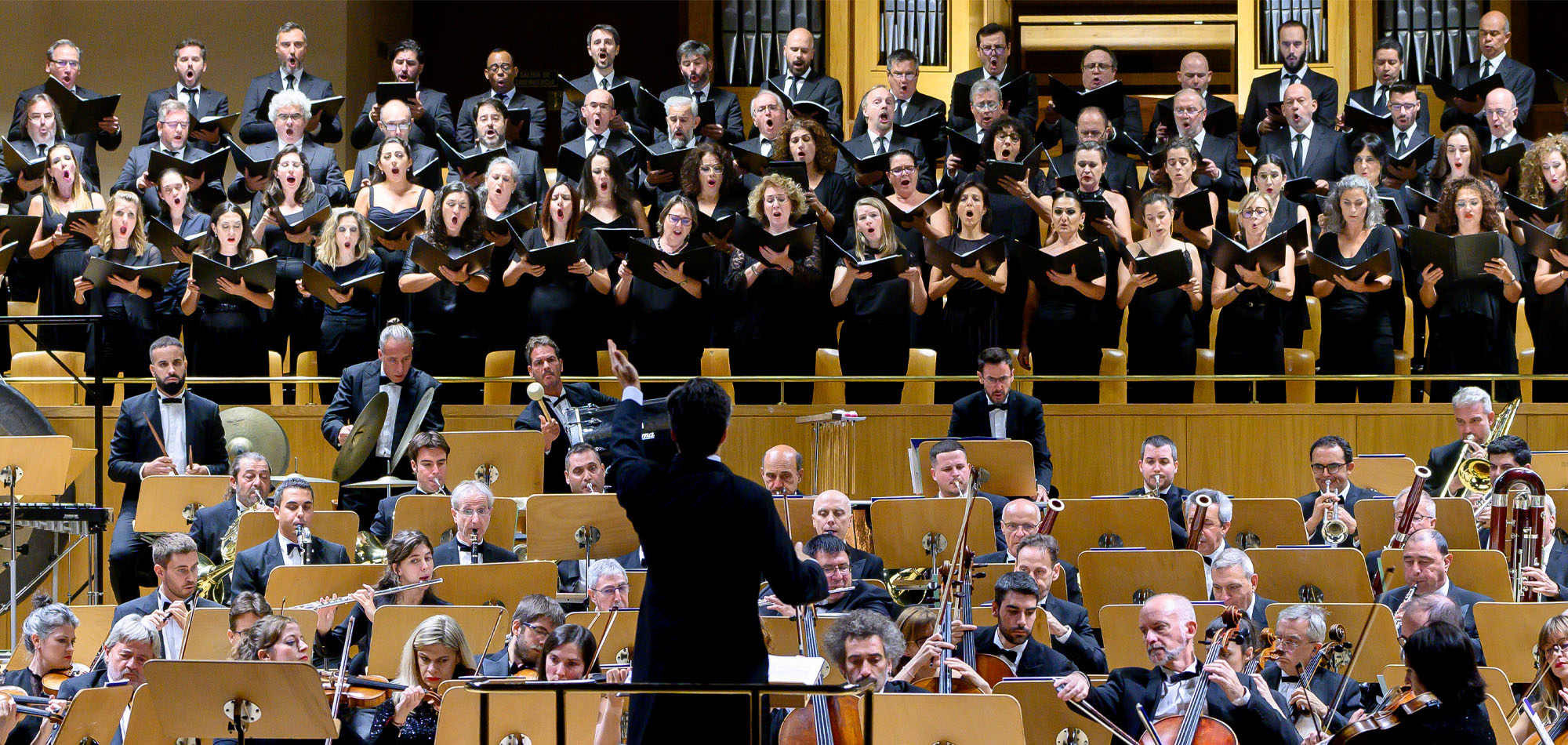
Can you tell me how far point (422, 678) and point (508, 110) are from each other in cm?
390

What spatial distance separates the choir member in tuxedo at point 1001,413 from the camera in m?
6.07

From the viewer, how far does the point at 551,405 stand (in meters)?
6.15

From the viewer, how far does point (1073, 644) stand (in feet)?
15.4

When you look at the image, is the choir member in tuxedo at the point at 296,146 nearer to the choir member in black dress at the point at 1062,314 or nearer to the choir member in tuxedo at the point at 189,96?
the choir member in tuxedo at the point at 189,96

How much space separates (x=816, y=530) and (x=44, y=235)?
3474 millimetres

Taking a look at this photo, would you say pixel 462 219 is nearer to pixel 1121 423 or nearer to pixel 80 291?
pixel 80 291

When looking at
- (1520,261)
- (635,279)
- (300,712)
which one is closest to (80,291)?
(635,279)

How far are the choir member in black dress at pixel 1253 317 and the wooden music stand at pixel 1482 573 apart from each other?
1770 mm

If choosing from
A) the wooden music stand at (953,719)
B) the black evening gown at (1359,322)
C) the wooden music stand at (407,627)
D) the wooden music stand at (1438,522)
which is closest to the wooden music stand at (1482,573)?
the wooden music stand at (1438,522)

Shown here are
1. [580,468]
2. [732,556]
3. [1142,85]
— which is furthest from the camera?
[1142,85]

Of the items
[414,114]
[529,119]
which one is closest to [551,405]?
[529,119]

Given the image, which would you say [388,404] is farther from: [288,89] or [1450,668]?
Answer: [1450,668]

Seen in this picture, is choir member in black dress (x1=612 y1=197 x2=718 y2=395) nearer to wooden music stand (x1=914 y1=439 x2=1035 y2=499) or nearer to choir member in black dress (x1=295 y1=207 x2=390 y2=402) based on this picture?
choir member in black dress (x1=295 y1=207 x2=390 y2=402)

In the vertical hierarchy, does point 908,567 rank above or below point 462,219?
below
